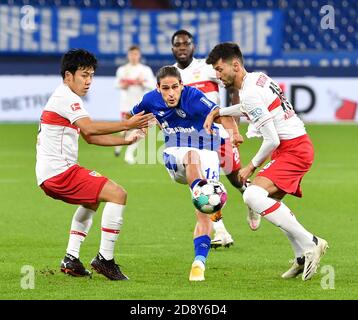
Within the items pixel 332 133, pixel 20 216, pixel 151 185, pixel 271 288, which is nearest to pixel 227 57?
pixel 271 288

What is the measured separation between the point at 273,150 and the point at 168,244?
7.60 feet

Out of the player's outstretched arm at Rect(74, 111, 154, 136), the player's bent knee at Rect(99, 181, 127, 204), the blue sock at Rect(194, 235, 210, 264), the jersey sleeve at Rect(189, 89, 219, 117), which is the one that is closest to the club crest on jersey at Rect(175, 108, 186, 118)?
the jersey sleeve at Rect(189, 89, 219, 117)

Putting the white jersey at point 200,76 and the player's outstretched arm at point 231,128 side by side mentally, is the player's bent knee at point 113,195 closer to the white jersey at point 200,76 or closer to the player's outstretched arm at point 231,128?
the player's outstretched arm at point 231,128

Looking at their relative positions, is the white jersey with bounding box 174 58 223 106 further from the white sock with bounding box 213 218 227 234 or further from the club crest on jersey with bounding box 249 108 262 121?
the club crest on jersey with bounding box 249 108 262 121

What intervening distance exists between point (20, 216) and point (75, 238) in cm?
375

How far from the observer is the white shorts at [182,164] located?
29.6 ft

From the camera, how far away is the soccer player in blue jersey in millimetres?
8820

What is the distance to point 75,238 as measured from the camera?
8.92 m

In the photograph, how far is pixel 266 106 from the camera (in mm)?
8656

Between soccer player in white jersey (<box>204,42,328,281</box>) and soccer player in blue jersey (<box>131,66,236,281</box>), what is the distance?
27 cm
